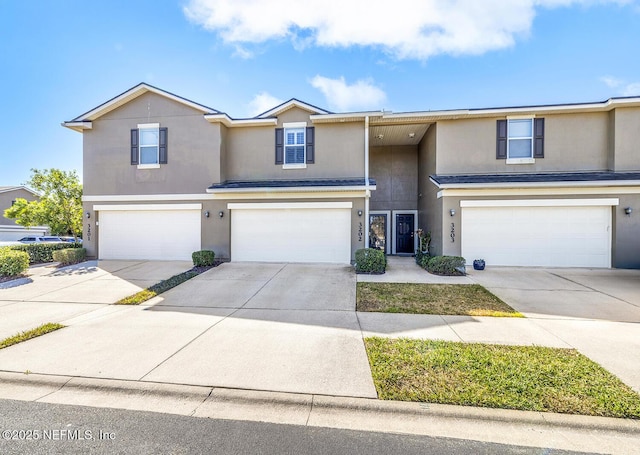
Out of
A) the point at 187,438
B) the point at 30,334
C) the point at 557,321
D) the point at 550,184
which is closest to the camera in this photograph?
the point at 187,438

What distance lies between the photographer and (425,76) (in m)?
13.1

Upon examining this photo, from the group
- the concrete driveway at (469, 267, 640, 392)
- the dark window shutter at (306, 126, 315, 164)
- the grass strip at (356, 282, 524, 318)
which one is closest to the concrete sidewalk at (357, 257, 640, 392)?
the concrete driveway at (469, 267, 640, 392)

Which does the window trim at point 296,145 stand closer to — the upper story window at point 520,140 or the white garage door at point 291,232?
the white garage door at point 291,232

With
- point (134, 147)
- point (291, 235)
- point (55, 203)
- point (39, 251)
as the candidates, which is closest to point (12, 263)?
point (39, 251)

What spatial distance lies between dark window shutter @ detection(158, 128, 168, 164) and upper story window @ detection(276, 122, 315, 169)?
4740 millimetres

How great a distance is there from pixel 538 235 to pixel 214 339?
11.5 metres

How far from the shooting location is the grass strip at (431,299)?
19.9 feet

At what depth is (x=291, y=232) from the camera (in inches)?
449

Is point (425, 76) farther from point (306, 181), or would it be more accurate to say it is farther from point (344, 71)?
point (306, 181)

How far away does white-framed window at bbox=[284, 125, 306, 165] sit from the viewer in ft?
39.8

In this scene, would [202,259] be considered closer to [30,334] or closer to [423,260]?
[30,334]

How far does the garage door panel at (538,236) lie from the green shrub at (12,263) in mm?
15223

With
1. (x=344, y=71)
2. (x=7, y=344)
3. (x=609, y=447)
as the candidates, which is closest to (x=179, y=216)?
(x=7, y=344)

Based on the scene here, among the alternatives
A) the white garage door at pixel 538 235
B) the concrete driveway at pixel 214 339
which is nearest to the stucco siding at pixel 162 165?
the concrete driveway at pixel 214 339
